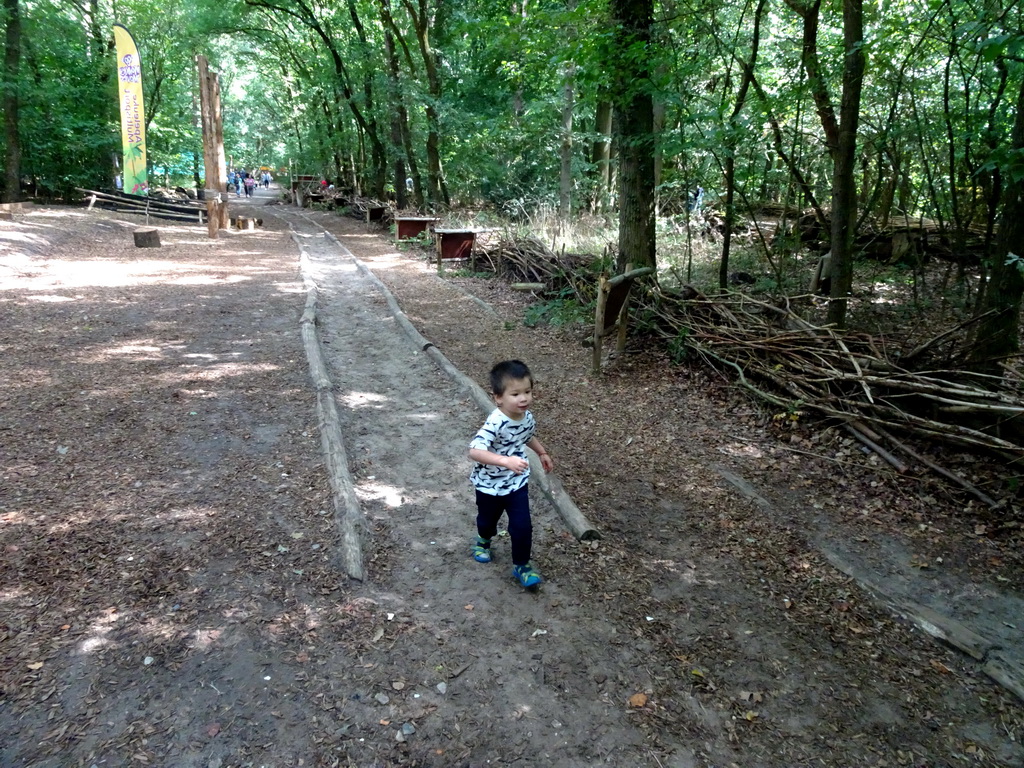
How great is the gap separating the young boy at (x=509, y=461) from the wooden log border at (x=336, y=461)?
2.48ft

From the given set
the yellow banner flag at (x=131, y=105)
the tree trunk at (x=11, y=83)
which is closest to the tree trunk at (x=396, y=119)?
the yellow banner flag at (x=131, y=105)

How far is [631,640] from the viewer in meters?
3.20

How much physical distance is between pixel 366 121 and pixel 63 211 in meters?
11.2

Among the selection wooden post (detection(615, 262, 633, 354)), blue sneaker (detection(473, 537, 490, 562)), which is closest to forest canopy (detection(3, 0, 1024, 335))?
wooden post (detection(615, 262, 633, 354))

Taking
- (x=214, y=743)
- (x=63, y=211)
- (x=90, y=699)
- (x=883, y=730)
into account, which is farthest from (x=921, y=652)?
(x=63, y=211)

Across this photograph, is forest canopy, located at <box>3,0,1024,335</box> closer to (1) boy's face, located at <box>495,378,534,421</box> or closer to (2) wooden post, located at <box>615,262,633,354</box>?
(2) wooden post, located at <box>615,262,633,354</box>

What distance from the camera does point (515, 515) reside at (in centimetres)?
340

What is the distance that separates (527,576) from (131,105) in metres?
18.8

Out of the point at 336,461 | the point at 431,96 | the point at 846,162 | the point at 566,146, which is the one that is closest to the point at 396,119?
the point at 431,96

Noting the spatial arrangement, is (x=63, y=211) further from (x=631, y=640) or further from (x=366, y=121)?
(x=631, y=640)

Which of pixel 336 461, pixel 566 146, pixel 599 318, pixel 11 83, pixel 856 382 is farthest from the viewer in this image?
pixel 11 83

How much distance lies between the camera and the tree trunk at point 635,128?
7.55 m

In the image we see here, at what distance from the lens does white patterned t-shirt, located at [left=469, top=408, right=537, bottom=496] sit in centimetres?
327

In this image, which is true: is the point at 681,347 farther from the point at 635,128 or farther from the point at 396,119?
the point at 396,119
